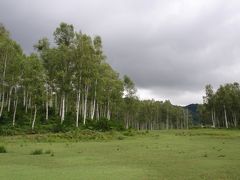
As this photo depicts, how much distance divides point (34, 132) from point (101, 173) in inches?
1534

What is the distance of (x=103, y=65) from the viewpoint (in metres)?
77.8

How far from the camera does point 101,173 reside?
1659 centimetres

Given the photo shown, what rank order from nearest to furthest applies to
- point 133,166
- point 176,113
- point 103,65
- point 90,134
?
point 133,166 < point 90,134 < point 103,65 < point 176,113

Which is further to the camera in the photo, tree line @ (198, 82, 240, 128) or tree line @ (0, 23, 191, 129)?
tree line @ (198, 82, 240, 128)

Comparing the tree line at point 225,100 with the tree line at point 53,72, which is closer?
the tree line at point 53,72

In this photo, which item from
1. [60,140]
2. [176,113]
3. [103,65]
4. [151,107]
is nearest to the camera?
[60,140]

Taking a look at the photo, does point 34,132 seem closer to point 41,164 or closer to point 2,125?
point 2,125

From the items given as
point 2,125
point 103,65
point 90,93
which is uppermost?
point 103,65

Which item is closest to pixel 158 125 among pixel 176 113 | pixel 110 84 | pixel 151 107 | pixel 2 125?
pixel 176 113

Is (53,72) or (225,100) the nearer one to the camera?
(53,72)

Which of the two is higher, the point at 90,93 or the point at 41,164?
the point at 90,93

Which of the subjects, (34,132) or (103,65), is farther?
(103,65)

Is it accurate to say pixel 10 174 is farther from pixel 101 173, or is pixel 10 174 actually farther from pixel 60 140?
pixel 60 140

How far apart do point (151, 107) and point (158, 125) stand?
30.0 metres
